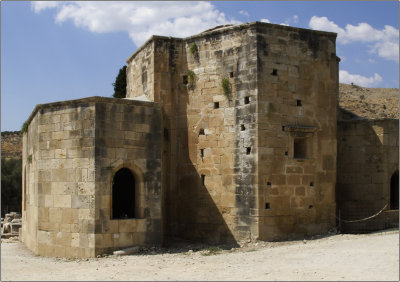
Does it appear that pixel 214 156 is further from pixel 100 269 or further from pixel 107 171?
pixel 100 269

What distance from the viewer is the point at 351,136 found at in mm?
17234

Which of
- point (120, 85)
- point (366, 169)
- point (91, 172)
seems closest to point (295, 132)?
point (366, 169)

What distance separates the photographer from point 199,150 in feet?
51.0

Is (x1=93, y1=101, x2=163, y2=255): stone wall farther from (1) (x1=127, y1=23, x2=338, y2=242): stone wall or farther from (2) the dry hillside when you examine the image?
(2) the dry hillside

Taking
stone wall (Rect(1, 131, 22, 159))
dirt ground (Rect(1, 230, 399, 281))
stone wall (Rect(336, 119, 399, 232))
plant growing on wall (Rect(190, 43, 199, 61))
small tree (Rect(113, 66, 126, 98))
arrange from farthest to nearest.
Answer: stone wall (Rect(1, 131, 22, 159)), small tree (Rect(113, 66, 126, 98)), stone wall (Rect(336, 119, 399, 232)), plant growing on wall (Rect(190, 43, 199, 61)), dirt ground (Rect(1, 230, 399, 281))

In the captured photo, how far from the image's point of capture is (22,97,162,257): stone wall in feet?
43.0

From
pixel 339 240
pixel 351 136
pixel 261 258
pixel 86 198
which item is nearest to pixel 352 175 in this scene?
pixel 351 136

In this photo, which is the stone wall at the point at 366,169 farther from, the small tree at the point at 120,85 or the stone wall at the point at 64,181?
the small tree at the point at 120,85

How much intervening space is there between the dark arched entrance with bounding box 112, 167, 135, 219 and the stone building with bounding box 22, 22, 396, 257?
3 cm

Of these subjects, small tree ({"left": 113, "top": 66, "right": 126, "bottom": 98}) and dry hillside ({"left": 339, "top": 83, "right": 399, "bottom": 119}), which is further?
dry hillside ({"left": 339, "top": 83, "right": 399, "bottom": 119})

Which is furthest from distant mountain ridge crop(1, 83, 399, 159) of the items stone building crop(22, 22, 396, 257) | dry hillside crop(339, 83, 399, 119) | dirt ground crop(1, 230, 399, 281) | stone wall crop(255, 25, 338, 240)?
dirt ground crop(1, 230, 399, 281)

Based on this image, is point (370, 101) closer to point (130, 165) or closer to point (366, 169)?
point (366, 169)

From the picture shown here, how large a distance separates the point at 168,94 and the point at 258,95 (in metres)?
3.28

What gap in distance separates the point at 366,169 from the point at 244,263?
7.60 m
